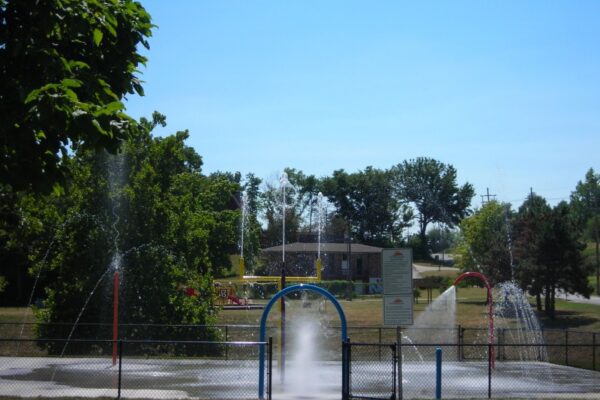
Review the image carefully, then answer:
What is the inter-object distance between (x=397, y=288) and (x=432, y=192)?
4372 inches

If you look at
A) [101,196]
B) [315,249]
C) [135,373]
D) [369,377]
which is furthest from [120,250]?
[315,249]

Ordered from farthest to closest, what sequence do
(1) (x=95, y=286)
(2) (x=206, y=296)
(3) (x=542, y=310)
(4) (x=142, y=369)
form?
Answer: (3) (x=542, y=310) → (2) (x=206, y=296) → (1) (x=95, y=286) → (4) (x=142, y=369)

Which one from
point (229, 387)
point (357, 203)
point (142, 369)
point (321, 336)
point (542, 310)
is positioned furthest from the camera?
point (357, 203)

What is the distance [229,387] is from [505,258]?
36033 millimetres

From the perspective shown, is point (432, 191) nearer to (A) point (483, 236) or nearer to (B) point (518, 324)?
(A) point (483, 236)

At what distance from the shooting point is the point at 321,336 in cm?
3372

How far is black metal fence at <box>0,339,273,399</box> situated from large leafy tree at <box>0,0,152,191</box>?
281 inches

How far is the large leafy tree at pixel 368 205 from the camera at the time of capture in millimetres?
114312

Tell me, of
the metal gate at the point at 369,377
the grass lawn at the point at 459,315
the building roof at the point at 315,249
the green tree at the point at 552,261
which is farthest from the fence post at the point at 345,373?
the building roof at the point at 315,249

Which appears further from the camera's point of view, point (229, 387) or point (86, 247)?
point (86, 247)

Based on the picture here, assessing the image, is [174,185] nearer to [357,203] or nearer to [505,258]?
[505,258]

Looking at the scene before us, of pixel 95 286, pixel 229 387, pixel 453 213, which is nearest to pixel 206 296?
pixel 95 286

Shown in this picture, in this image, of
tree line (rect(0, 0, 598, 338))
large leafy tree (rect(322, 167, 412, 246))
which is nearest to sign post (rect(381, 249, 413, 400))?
tree line (rect(0, 0, 598, 338))

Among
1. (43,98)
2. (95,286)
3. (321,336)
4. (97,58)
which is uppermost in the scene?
(97,58)
